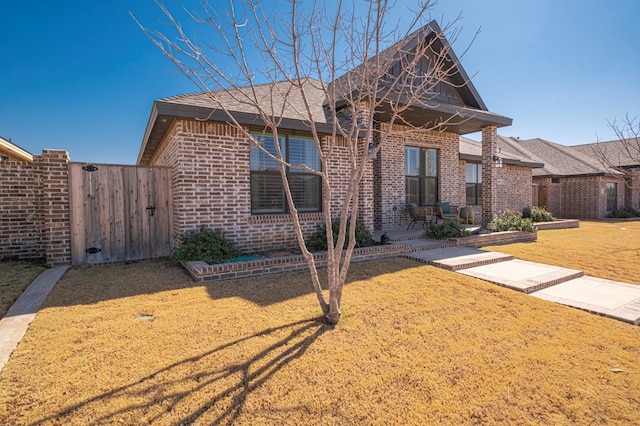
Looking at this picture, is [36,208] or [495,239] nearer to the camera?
[36,208]

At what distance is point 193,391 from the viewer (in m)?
2.17

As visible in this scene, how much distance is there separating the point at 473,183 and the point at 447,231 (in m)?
6.45

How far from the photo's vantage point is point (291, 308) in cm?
385

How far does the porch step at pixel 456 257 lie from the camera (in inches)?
239

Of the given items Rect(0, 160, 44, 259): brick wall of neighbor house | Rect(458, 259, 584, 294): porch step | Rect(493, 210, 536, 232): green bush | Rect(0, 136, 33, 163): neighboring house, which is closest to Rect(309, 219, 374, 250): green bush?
Rect(458, 259, 584, 294): porch step

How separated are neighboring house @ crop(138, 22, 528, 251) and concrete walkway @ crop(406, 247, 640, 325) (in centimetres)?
243

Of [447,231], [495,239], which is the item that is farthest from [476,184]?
[447,231]

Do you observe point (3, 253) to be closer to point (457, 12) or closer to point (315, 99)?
point (315, 99)

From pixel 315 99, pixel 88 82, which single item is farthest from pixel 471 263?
pixel 88 82

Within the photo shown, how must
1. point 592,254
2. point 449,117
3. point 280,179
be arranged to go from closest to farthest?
point 280,179 → point 592,254 → point 449,117

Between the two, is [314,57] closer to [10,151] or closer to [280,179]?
[280,179]

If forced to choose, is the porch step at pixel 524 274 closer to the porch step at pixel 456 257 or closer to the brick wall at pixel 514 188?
the porch step at pixel 456 257

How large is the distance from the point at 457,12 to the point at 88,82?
38.4 ft

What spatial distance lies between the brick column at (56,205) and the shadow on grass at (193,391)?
17.1 ft
